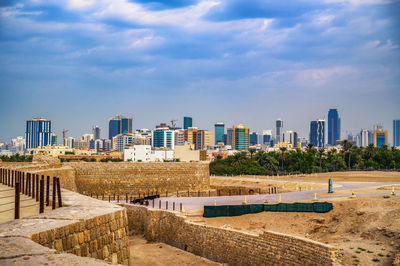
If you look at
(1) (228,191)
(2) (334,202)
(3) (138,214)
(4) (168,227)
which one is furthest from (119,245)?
(1) (228,191)

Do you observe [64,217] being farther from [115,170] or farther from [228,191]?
[228,191]

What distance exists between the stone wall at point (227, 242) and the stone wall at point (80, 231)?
7.20 meters

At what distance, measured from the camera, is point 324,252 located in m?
13.1

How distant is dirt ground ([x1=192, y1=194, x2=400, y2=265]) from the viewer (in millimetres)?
14547

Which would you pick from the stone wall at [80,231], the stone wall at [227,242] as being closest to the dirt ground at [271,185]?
the stone wall at [227,242]

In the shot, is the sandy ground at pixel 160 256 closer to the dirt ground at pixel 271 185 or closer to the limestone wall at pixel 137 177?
the limestone wall at pixel 137 177

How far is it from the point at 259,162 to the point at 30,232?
62678mm

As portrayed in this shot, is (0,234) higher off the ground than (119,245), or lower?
higher

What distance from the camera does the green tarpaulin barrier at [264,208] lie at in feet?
70.7

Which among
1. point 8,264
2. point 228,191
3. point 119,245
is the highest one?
point 8,264

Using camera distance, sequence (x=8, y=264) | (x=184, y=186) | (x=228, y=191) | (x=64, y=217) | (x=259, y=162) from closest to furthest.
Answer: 1. (x=8, y=264)
2. (x=64, y=217)
3. (x=184, y=186)
4. (x=228, y=191)
5. (x=259, y=162)

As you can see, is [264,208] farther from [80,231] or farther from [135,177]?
[80,231]

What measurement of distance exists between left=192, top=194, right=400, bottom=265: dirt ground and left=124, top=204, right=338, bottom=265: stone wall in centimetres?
136

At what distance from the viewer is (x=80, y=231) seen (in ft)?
24.8
